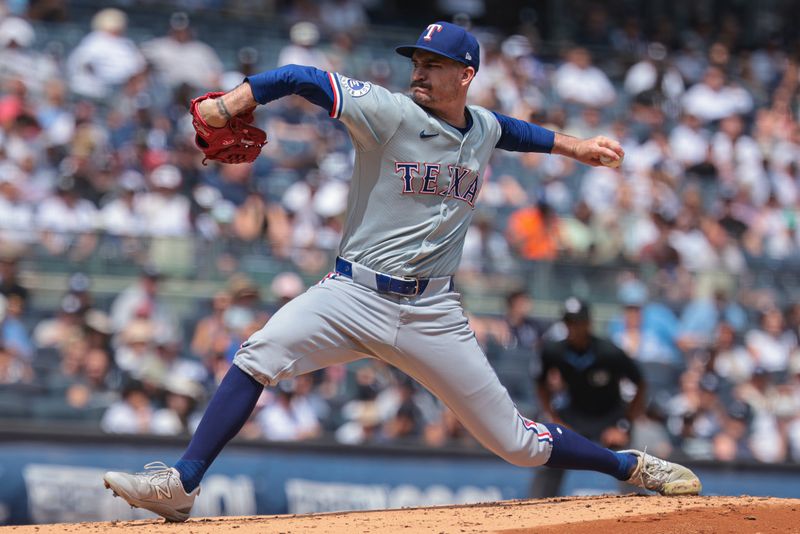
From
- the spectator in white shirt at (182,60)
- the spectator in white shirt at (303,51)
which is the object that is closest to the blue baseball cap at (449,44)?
the spectator in white shirt at (182,60)

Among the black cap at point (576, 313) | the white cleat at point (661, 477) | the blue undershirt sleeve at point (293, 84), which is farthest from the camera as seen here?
the black cap at point (576, 313)

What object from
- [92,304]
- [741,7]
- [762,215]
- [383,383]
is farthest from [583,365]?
[741,7]

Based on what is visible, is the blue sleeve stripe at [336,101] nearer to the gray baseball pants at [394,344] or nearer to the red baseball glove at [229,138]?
the red baseball glove at [229,138]

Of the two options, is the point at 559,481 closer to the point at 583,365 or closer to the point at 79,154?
the point at 583,365

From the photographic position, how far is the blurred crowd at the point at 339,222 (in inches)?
335

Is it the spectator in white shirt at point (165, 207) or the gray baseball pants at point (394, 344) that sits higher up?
the spectator in white shirt at point (165, 207)

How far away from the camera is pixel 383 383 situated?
341 inches

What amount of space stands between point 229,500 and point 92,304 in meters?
1.95

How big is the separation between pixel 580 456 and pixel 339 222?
5.17 metres

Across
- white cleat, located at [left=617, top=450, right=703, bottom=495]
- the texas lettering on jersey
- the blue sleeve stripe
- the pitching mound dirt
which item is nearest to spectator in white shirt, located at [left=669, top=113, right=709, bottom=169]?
white cleat, located at [left=617, top=450, right=703, bottom=495]

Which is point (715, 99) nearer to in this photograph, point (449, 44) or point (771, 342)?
point (771, 342)

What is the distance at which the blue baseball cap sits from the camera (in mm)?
4465

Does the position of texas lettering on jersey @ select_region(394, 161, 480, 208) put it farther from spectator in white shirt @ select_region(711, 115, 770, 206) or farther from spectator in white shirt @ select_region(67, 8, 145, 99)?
spectator in white shirt @ select_region(711, 115, 770, 206)

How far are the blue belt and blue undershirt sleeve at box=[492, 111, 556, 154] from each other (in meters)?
0.74
